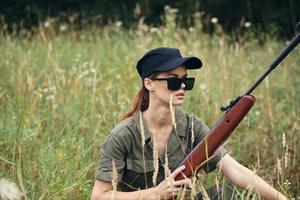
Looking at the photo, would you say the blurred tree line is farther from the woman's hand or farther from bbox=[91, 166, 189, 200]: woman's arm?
Answer: the woman's hand

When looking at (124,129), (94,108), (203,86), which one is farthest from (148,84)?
(203,86)

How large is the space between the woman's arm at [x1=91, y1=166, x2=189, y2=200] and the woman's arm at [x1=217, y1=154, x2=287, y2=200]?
0.37 meters

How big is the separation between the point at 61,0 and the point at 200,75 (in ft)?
26.0

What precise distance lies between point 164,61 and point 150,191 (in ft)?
2.26

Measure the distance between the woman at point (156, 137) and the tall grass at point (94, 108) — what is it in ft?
0.53

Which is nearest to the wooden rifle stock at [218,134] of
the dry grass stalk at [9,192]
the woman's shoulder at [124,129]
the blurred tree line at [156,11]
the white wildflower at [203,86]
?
the woman's shoulder at [124,129]

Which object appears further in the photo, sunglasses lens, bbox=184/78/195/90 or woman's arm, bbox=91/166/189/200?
sunglasses lens, bbox=184/78/195/90

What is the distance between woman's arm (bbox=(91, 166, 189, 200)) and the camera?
2915mm

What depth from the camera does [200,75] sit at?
605cm

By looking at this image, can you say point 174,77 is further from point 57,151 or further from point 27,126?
point 27,126

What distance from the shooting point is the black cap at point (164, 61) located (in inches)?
129

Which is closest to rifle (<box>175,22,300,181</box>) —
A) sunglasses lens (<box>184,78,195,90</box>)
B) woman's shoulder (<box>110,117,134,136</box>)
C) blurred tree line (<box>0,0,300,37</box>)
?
sunglasses lens (<box>184,78,195,90</box>)

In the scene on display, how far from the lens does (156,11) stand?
13.3 meters

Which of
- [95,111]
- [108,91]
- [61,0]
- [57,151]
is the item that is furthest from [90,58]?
[61,0]
